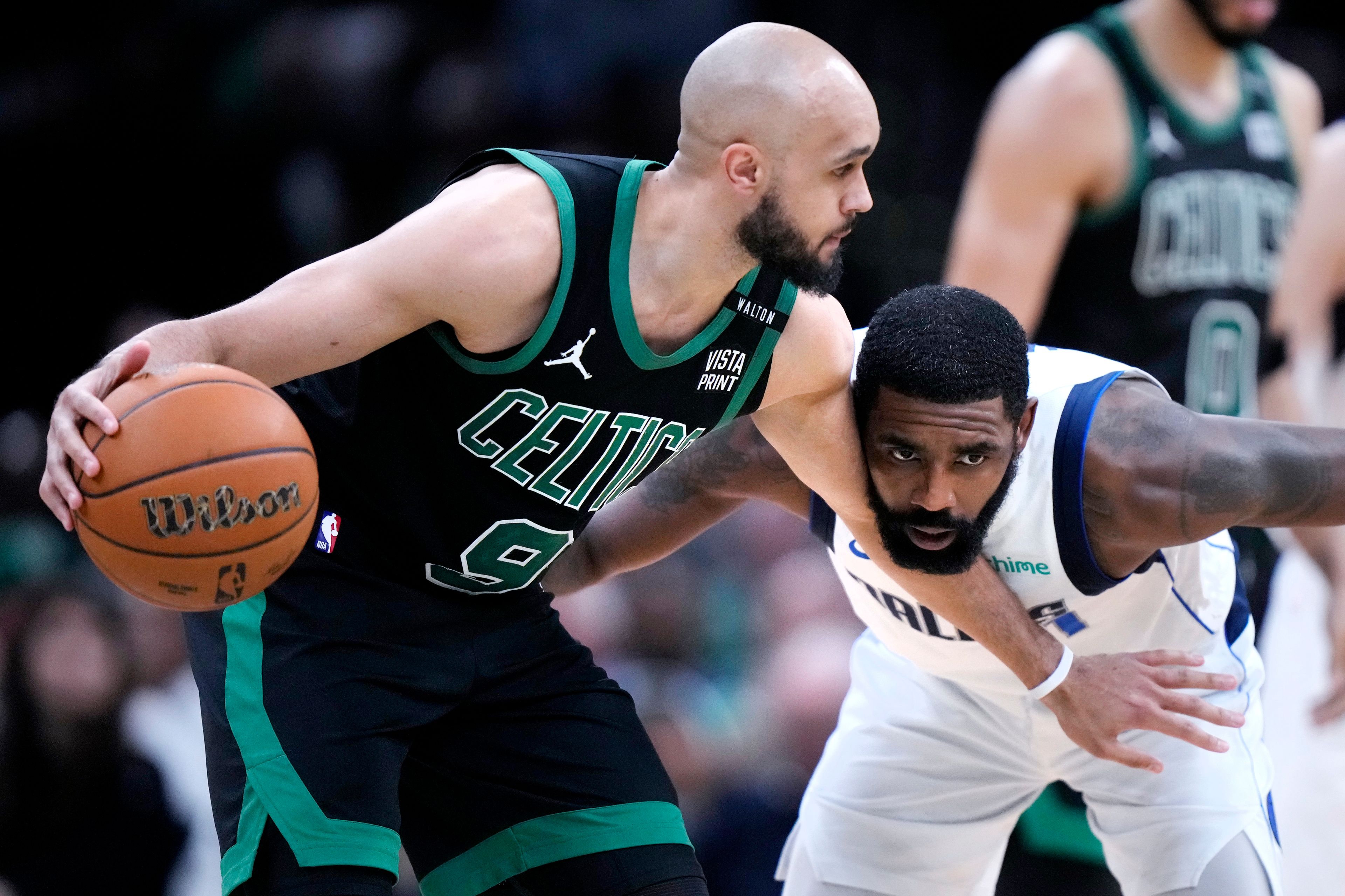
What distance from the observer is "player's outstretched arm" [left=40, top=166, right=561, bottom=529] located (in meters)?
2.65

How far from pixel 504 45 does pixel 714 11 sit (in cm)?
112

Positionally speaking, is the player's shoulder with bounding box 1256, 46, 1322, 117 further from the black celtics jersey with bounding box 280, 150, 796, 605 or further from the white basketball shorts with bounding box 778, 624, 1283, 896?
the black celtics jersey with bounding box 280, 150, 796, 605

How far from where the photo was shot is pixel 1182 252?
5113mm

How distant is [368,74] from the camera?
806 centimetres

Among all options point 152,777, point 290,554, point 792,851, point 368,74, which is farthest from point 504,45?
point 290,554

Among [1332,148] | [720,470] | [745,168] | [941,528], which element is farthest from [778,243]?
[1332,148]

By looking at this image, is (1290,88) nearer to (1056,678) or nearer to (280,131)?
(1056,678)

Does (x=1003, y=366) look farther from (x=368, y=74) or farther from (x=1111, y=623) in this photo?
(x=368, y=74)

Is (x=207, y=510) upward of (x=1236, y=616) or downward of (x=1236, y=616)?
upward

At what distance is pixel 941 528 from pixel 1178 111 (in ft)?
7.70

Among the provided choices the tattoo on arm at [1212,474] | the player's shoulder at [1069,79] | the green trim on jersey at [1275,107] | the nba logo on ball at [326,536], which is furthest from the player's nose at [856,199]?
the green trim on jersey at [1275,107]

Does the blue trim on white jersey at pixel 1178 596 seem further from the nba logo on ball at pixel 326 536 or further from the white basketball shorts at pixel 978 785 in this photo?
the nba logo on ball at pixel 326 536

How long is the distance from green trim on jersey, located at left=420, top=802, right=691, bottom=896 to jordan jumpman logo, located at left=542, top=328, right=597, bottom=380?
0.95m

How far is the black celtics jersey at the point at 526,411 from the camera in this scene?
3.09 meters
